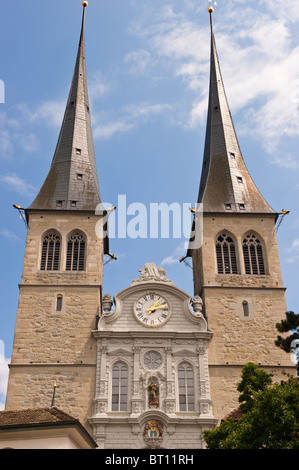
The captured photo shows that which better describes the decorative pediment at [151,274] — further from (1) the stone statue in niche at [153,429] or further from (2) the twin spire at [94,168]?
(1) the stone statue in niche at [153,429]

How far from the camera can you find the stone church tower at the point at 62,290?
1009 inches

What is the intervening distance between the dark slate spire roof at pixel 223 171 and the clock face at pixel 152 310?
5.80 meters

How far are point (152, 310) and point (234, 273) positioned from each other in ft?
15.4

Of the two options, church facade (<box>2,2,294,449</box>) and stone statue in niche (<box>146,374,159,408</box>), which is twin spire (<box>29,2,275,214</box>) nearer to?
church facade (<box>2,2,294,449</box>)

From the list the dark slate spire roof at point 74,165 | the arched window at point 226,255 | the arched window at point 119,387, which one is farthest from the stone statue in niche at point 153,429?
the dark slate spire roof at point 74,165

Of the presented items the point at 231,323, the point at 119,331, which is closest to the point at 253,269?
the point at 231,323

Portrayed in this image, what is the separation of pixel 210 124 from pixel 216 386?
16.7 m

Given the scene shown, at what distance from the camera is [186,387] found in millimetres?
25719

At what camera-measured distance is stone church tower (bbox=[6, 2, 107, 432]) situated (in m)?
25.6

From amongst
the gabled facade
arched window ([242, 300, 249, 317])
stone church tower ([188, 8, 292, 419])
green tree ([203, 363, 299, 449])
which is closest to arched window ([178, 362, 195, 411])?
the gabled facade

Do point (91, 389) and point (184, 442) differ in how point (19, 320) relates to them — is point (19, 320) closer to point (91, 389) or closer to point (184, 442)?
point (91, 389)

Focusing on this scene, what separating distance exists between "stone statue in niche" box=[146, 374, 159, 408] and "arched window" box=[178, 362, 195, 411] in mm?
1039

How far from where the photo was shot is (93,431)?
24.4 m

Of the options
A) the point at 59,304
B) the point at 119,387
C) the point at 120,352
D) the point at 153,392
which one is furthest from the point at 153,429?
the point at 59,304
